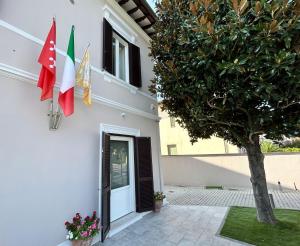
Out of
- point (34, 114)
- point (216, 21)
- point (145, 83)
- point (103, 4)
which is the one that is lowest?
point (34, 114)

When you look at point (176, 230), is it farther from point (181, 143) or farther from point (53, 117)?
point (181, 143)

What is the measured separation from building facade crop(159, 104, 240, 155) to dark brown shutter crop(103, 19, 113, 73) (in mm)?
9018

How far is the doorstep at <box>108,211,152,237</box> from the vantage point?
16.6ft

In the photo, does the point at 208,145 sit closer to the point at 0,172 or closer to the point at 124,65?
the point at 124,65

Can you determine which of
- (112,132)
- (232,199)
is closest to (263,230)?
(232,199)

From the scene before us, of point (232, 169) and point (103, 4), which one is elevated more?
point (103, 4)

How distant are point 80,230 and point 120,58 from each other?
17.4ft

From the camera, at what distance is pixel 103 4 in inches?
239

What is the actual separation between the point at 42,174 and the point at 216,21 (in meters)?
4.41

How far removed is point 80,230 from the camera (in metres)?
3.81

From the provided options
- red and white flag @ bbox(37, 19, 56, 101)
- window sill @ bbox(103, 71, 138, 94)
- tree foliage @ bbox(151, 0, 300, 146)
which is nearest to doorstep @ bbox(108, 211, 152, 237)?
tree foliage @ bbox(151, 0, 300, 146)

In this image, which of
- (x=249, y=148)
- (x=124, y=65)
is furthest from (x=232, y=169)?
(x=124, y=65)

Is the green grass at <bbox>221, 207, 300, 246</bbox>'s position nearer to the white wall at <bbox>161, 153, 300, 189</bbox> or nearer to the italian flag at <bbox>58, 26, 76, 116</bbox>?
the white wall at <bbox>161, 153, 300, 189</bbox>

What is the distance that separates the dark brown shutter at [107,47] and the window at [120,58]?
0.44m
